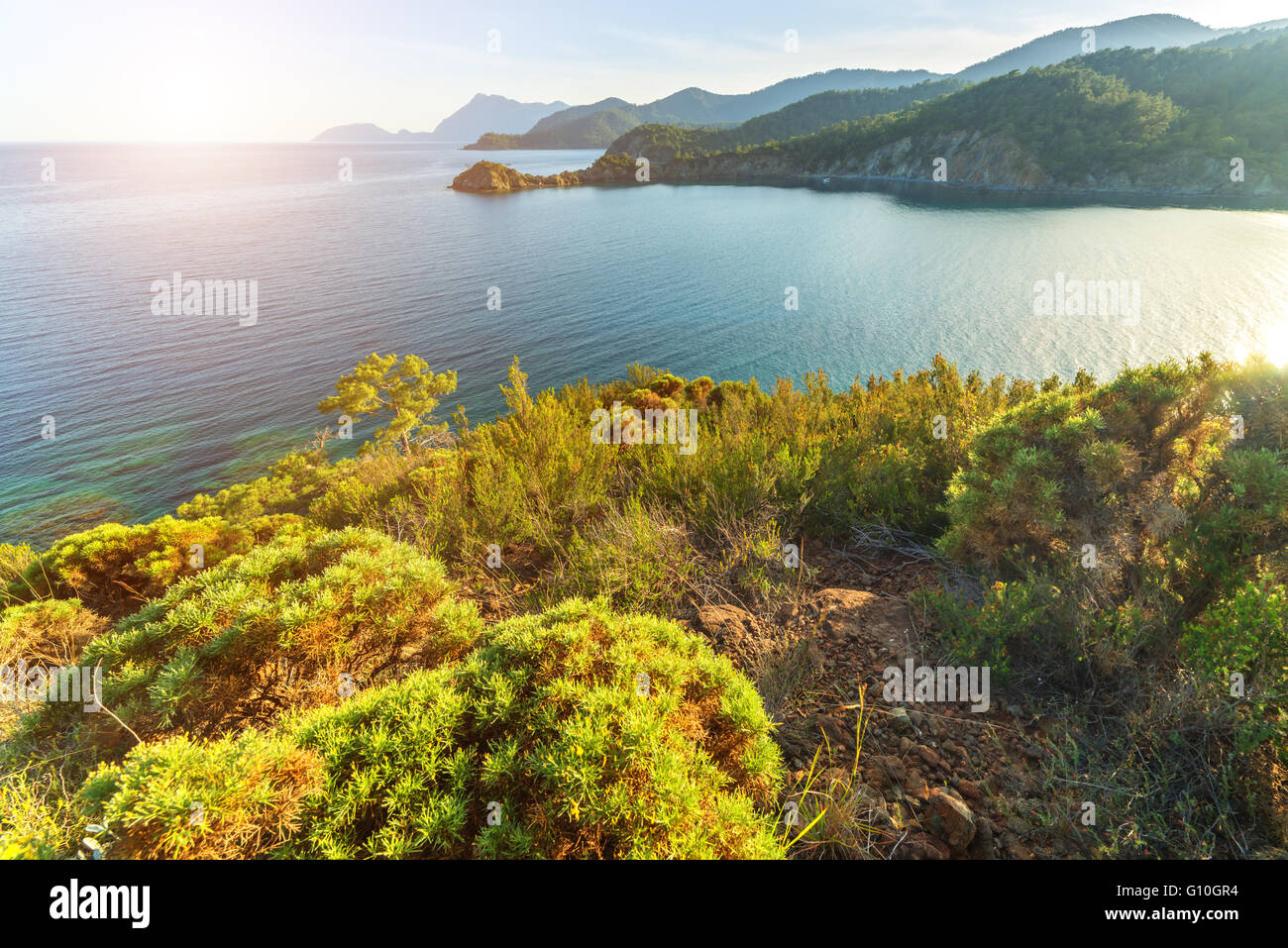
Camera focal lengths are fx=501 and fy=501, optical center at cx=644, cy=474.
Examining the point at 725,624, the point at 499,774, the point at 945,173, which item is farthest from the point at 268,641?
the point at 945,173

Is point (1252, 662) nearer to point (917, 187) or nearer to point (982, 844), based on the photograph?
point (982, 844)

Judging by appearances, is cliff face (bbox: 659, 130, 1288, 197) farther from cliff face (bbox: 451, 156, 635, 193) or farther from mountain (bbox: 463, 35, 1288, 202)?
cliff face (bbox: 451, 156, 635, 193)

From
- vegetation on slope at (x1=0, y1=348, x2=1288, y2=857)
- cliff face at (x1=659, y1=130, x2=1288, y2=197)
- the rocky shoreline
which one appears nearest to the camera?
vegetation on slope at (x1=0, y1=348, x2=1288, y2=857)

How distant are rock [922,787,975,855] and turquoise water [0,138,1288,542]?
4.32 m

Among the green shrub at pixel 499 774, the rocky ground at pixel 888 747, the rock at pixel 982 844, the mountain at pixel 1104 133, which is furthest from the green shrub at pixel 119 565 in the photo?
the mountain at pixel 1104 133

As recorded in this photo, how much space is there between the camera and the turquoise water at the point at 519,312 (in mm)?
21750

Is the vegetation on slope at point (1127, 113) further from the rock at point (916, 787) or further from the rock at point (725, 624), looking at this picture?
the rock at point (916, 787)

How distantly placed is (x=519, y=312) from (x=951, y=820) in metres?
36.6

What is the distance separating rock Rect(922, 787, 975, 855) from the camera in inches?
102

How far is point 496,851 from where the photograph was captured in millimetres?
2018

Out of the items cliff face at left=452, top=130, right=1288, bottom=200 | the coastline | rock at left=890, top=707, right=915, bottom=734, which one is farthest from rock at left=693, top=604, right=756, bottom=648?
cliff face at left=452, top=130, right=1288, bottom=200

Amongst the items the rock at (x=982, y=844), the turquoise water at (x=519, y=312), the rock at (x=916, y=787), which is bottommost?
the rock at (x=982, y=844)

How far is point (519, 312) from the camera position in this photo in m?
35.2

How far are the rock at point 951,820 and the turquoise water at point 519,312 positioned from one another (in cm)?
432
